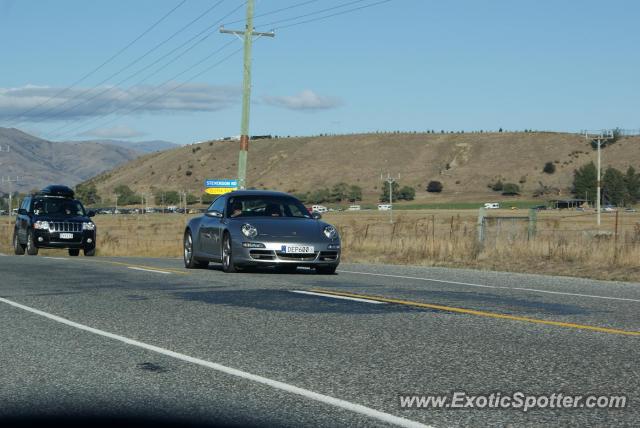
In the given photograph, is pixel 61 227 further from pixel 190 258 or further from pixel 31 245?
pixel 190 258

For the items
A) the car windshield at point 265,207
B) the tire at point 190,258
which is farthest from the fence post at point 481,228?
the tire at point 190,258

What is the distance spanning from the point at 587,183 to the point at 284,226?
116886 millimetres

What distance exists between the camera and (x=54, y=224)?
92.5 feet

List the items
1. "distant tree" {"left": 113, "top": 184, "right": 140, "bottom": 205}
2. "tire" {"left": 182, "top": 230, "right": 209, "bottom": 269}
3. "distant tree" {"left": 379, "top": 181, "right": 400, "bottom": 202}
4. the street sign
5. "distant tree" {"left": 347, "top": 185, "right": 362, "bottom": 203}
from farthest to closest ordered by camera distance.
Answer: "distant tree" {"left": 113, "top": 184, "right": 140, "bottom": 205} → "distant tree" {"left": 347, "top": 185, "right": 362, "bottom": 203} → "distant tree" {"left": 379, "top": 181, "right": 400, "bottom": 202} → the street sign → "tire" {"left": 182, "top": 230, "right": 209, "bottom": 269}

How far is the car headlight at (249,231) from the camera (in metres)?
16.7

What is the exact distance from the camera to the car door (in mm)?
17828

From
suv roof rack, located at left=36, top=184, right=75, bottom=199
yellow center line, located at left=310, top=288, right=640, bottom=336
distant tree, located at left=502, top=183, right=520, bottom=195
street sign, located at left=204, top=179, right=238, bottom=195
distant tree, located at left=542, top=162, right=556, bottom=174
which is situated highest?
distant tree, located at left=542, top=162, right=556, bottom=174

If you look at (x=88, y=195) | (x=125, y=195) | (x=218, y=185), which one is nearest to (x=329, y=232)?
(x=218, y=185)

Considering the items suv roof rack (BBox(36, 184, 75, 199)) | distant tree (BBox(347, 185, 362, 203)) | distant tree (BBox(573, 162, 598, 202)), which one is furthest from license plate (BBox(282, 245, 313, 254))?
distant tree (BBox(347, 185, 362, 203))

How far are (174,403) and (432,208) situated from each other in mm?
124155

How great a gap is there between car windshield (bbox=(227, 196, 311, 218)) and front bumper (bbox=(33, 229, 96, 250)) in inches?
466

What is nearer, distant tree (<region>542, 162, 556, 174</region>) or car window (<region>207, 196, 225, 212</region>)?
car window (<region>207, 196, 225, 212</region>)

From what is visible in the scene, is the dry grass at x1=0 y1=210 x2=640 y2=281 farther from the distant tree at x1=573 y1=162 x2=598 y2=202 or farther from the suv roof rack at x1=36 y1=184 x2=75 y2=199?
the distant tree at x1=573 y1=162 x2=598 y2=202

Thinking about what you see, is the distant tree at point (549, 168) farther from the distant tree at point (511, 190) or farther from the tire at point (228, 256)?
the tire at point (228, 256)
